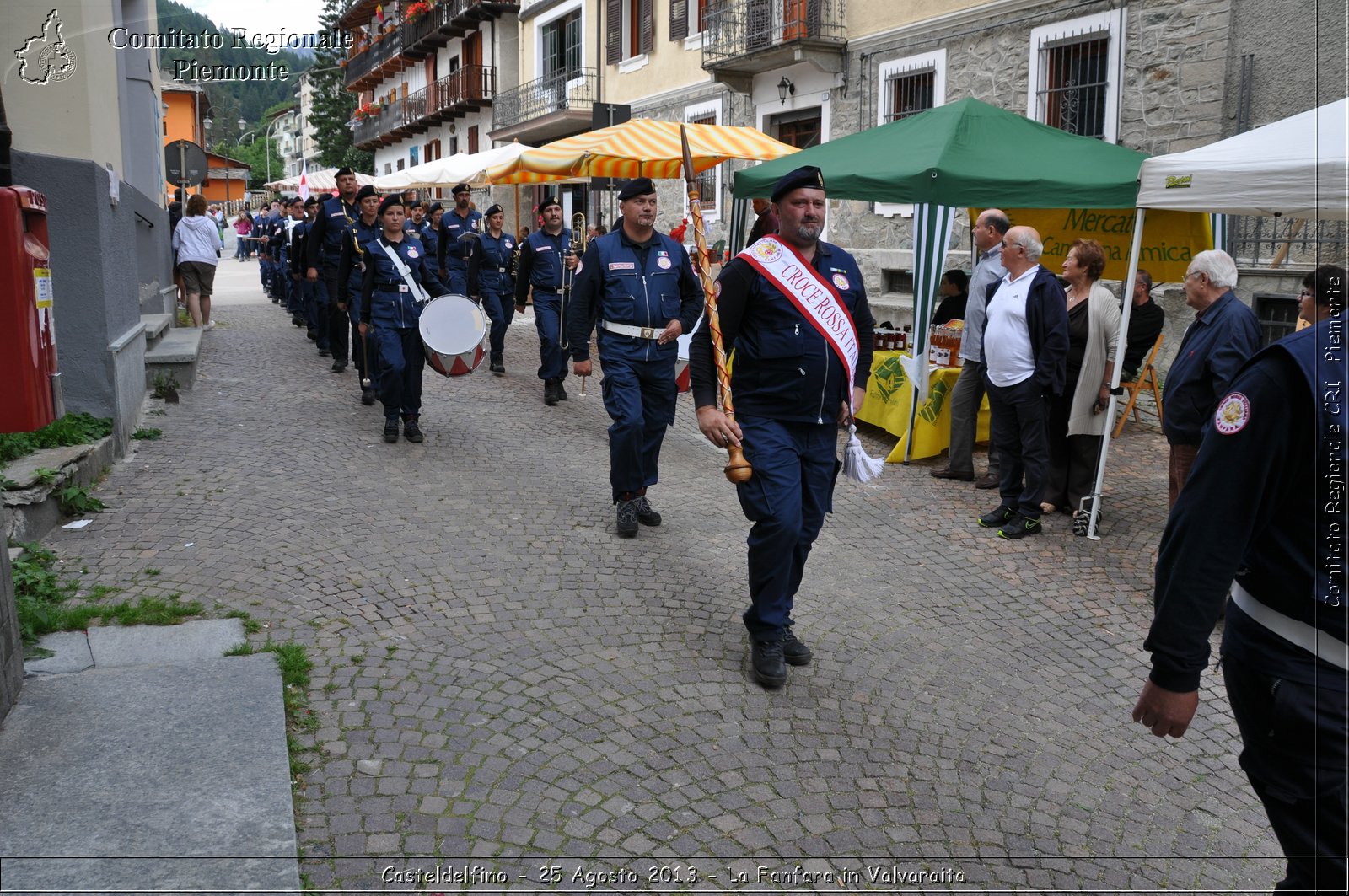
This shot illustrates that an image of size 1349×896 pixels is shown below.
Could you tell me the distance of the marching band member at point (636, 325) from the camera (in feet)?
22.7

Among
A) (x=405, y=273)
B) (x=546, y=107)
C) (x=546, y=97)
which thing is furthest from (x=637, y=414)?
(x=546, y=97)

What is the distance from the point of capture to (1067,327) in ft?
24.0

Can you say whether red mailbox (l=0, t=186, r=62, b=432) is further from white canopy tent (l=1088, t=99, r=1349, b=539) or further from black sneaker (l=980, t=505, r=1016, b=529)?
black sneaker (l=980, t=505, r=1016, b=529)

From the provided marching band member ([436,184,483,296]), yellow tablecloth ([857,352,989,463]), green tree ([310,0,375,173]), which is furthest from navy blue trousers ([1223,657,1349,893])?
green tree ([310,0,375,173])

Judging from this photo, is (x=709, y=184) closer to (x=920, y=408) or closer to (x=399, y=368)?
(x=920, y=408)

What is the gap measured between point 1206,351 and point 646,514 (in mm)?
3358

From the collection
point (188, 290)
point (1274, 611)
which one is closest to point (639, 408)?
point (1274, 611)

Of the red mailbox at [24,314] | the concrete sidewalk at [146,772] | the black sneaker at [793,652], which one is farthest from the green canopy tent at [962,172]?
the red mailbox at [24,314]

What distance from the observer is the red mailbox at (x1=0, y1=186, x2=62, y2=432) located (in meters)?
3.92

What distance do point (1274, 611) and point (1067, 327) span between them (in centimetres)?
531

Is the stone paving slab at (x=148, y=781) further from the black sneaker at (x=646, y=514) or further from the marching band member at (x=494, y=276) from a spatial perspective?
the marching band member at (x=494, y=276)

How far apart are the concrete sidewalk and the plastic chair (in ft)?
28.0

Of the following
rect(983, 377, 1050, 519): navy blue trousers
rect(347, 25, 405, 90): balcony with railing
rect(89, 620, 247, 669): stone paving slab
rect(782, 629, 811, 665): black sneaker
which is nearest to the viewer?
rect(89, 620, 247, 669): stone paving slab

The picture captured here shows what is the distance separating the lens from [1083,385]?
24.8ft
